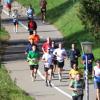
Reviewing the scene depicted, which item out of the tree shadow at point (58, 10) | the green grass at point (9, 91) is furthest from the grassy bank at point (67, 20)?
the green grass at point (9, 91)

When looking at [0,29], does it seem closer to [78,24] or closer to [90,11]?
[78,24]

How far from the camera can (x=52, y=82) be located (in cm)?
2969

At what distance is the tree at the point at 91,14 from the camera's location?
33844mm

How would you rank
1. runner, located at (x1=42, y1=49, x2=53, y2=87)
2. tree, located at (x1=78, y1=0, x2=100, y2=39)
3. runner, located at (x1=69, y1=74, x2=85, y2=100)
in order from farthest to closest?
tree, located at (x1=78, y1=0, x2=100, y2=39)
runner, located at (x1=42, y1=49, x2=53, y2=87)
runner, located at (x1=69, y1=74, x2=85, y2=100)

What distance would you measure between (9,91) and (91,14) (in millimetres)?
8976

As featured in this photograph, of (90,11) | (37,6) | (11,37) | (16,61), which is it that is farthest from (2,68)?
(37,6)

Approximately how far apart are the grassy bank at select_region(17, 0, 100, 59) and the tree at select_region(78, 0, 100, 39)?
1.47 m

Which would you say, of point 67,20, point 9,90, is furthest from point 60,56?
point 67,20

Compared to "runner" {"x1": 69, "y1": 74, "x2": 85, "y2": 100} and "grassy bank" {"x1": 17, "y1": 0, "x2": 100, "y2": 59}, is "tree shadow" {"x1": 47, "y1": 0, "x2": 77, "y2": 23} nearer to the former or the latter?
"grassy bank" {"x1": 17, "y1": 0, "x2": 100, "y2": 59}

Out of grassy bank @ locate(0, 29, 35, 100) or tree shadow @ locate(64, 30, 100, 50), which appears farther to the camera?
tree shadow @ locate(64, 30, 100, 50)

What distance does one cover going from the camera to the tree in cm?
3384

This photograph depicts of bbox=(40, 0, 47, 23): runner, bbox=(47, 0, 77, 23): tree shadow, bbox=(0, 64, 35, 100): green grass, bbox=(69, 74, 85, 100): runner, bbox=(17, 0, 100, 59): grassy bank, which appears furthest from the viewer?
bbox=(47, 0, 77, 23): tree shadow

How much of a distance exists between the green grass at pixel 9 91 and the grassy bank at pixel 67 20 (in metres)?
7.23

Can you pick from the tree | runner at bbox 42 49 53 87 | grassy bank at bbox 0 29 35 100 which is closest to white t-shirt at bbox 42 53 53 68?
runner at bbox 42 49 53 87
